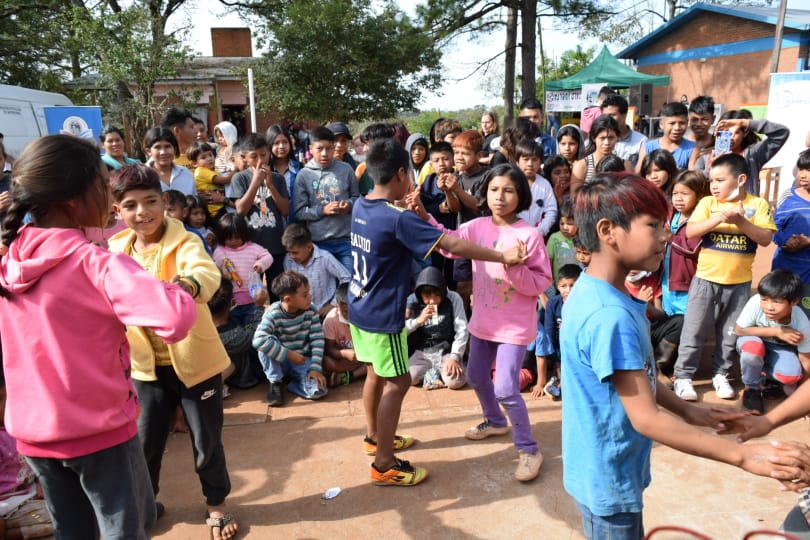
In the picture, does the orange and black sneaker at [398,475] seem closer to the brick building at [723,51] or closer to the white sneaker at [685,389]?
the white sneaker at [685,389]

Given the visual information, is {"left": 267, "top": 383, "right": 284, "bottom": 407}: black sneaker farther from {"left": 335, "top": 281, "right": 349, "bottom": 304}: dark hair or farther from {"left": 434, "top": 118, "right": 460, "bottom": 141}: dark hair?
{"left": 434, "top": 118, "right": 460, "bottom": 141}: dark hair

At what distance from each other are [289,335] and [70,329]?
2733 millimetres

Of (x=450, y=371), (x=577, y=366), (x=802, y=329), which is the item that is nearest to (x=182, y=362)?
(x=577, y=366)

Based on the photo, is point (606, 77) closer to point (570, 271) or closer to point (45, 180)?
point (570, 271)

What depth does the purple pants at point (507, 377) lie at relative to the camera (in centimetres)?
307

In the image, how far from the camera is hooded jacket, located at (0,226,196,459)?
1.58 m

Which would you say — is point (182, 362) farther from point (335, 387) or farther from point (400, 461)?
point (335, 387)

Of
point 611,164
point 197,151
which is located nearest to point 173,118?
point 197,151

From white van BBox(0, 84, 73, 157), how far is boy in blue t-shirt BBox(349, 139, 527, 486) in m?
9.44

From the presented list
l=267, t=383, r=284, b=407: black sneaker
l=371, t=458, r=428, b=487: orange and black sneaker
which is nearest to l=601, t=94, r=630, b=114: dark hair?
l=267, t=383, r=284, b=407: black sneaker

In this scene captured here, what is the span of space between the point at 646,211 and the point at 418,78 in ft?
51.0

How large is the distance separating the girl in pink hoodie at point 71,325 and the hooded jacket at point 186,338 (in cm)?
57

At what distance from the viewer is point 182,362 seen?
2449 millimetres

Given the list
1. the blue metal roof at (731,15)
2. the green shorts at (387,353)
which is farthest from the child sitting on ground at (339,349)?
the blue metal roof at (731,15)
